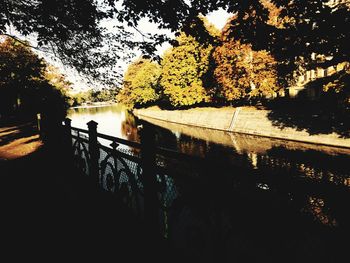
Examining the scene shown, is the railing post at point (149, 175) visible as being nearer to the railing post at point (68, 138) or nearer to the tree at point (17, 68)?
the railing post at point (68, 138)

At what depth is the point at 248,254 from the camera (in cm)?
281

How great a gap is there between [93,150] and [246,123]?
24.2 metres

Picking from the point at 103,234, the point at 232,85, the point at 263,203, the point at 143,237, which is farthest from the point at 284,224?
the point at 232,85

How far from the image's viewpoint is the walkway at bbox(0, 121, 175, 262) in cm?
399

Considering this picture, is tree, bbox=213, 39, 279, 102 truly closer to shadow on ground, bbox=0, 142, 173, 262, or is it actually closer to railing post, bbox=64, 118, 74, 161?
railing post, bbox=64, 118, 74, 161

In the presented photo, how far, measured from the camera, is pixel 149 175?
3.89 m

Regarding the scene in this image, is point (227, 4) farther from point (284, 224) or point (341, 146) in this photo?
point (341, 146)

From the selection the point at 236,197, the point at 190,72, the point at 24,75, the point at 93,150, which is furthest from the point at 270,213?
the point at 190,72

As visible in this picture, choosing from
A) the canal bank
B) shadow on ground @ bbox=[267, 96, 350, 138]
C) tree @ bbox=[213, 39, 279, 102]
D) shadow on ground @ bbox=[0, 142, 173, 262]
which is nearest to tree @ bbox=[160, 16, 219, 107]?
the canal bank

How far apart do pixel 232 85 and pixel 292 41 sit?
2851 cm

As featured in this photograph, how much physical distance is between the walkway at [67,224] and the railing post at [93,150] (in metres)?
0.39

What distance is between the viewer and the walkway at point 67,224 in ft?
13.1

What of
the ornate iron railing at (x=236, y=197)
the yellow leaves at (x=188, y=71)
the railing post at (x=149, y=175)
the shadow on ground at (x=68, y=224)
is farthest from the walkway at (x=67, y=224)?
the yellow leaves at (x=188, y=71)

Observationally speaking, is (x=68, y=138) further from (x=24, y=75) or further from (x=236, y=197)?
(x=24, y=75)
